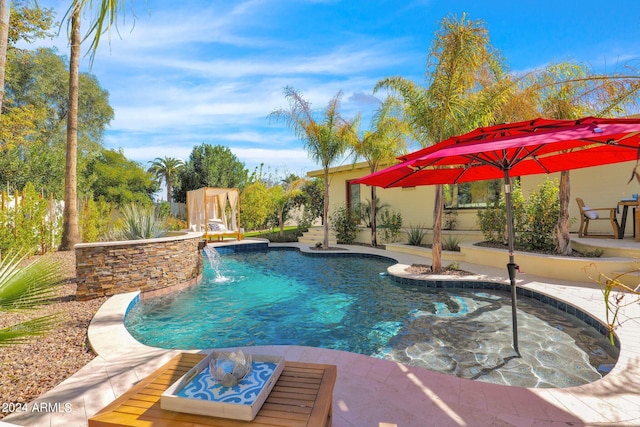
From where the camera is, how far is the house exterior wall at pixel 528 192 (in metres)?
9.70

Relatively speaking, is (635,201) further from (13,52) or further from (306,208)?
(13,52)

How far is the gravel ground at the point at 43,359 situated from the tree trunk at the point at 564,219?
369 inches

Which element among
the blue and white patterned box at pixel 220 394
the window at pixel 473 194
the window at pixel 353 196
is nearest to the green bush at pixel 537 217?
the window at pixel 473 194

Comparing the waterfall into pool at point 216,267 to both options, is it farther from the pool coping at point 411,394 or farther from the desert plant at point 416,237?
the desert plant at point 416,237

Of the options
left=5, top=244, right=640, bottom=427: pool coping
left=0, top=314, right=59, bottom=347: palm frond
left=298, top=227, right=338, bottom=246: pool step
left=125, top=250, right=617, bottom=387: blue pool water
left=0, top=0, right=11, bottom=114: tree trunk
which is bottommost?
left=125, top=250, right=617, bottom=387: blue pool water

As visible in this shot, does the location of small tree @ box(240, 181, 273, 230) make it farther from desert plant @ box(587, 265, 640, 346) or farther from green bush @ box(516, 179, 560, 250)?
desert plant @ box(587, 265, 640, 346)

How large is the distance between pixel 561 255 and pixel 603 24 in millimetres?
8485

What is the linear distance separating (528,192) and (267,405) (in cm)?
1271

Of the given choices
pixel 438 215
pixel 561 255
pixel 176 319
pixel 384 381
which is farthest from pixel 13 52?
pixel 561 255

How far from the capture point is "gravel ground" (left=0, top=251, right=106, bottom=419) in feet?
10.4

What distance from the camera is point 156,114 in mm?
13000

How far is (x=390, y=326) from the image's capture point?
525 cm

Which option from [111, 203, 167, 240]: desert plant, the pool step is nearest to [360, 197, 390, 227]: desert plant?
the pool step

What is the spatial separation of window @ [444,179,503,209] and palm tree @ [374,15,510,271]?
16.3ft
